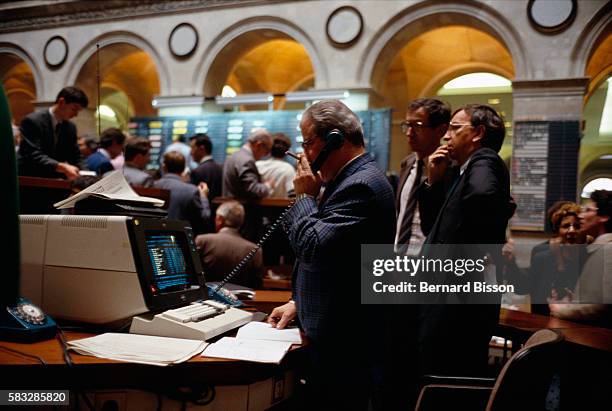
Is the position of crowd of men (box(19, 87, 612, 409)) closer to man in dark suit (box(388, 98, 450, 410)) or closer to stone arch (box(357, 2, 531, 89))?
man in dark suit (box(388, 98, 450, 410))

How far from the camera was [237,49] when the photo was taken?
9625 millimetres

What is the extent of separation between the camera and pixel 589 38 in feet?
23.2

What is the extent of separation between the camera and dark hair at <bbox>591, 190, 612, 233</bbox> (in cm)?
388

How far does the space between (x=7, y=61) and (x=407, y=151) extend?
9.52m

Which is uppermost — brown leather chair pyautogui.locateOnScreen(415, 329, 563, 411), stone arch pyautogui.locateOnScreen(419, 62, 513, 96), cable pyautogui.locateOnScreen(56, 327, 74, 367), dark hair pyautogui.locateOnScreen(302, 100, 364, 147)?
stone arch pyautogui.locateOnScreen(419, 62, 513, 96)

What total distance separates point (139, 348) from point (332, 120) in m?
1.15

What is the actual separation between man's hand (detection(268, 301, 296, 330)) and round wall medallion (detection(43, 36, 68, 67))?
33.1 feet

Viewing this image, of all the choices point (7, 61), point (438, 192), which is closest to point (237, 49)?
point (7, 61)

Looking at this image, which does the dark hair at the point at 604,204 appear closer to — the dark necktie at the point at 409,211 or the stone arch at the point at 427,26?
the dark necktie at the point at 409,211

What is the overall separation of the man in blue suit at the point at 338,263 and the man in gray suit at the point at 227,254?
84.1 inches

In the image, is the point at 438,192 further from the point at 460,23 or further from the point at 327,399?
the point at 460,23

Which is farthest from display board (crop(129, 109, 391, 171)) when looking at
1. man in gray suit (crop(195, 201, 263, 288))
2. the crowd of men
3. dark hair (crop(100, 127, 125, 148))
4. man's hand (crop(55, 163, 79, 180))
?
man's hand (crop(55, 163, 79, 180))

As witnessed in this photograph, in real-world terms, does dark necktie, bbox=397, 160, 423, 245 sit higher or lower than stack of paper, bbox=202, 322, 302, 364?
higher

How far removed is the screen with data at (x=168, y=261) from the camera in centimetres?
203
